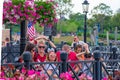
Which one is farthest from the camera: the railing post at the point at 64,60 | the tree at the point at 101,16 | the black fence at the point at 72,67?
the tree at the point at 101,16

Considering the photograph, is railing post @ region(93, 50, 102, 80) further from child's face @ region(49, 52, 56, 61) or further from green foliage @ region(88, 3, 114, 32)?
green foliage @ region(88, 3, 114, 32)

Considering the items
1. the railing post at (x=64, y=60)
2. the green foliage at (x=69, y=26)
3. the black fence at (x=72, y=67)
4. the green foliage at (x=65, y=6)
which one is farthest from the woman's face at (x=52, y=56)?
the green foliage at (x=69, y=26)

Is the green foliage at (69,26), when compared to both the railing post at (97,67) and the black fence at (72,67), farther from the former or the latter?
the railing post at (97,67)

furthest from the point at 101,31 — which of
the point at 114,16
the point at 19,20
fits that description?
the point at 19,20

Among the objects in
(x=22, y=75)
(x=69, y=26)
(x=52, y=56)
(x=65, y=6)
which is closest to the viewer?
(x=22, y=75)

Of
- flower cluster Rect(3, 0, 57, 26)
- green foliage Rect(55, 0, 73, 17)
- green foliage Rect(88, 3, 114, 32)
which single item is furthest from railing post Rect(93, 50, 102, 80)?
green foliage Rect(88, 3, 114, 32)

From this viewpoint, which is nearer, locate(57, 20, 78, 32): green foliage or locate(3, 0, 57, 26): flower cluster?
locate(3, 0, 57, 26): flower cluster

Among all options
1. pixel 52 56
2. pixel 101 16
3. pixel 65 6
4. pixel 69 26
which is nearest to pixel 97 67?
pixel 52 56

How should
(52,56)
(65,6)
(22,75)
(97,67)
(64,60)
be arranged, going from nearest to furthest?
(22,75), (64,60), (97,67), (52,56), (65,6)

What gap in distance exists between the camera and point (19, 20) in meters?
9.67

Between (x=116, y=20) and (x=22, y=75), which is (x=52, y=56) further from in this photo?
(x=116, y=20)

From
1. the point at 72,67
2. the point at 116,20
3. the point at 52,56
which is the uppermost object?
the point at 116,20

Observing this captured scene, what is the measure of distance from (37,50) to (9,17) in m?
1.33

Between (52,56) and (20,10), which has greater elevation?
(20,10)
